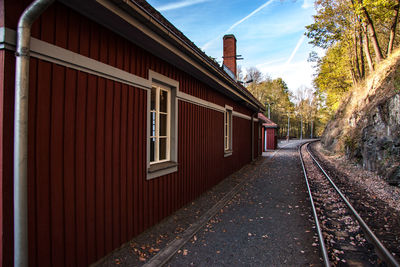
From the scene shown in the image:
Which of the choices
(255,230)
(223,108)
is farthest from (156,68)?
(223,108)

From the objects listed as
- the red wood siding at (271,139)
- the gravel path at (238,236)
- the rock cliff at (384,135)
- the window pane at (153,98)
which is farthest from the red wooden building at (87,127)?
the red wood siding at (271,139)

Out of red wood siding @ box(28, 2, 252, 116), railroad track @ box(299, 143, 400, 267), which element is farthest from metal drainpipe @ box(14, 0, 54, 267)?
railroad track @ box(299, 143, 400, 267)

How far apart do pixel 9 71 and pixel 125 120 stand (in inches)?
70.2

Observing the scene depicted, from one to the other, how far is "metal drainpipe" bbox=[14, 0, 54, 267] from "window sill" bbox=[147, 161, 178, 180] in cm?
237

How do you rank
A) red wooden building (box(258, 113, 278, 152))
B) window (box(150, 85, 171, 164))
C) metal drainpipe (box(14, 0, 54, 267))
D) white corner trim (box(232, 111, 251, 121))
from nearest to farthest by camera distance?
metal drainpipe (box(14, 0, 54, 267))
window (box(150, 85, 171, 164))
white corner trim (box(232, 111, 251, 121))
red wooden building (box(258, 113, 278, 152))

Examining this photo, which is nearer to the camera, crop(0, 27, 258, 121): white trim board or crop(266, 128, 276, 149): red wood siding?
crop(0, 27, 258, 121): white trim board

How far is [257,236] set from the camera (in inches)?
176

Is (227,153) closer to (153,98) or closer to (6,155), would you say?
(153,98)

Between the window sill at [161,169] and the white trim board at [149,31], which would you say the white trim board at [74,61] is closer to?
the white trim board at [149,31]

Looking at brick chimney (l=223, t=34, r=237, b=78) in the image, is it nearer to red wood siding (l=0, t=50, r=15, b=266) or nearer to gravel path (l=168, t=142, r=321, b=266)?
gravel path (l=168, t=142, r=321, b=266)

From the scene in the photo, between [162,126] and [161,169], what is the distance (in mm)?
1032

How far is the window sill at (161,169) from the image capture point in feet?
15.3

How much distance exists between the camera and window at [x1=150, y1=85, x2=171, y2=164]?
510 cm

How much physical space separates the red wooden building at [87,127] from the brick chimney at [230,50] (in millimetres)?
9167
